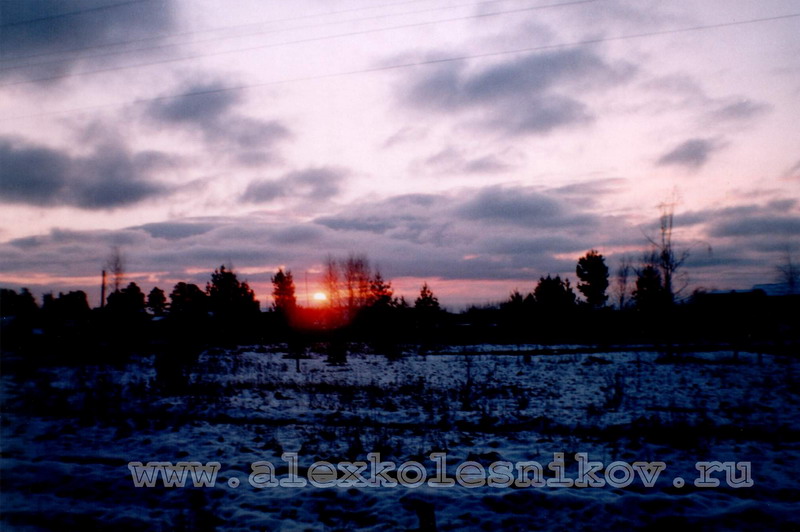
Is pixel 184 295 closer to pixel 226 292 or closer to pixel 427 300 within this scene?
pixel 226 292

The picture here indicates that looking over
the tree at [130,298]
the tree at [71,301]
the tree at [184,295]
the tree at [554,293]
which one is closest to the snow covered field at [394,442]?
the tree at [554,293]

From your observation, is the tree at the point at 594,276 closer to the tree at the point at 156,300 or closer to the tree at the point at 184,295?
the tree at the point at 184,295

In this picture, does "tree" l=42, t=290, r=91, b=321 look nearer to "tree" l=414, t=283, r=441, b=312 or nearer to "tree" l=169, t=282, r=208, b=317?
"tree" l=169, t=282, r=208, b=317

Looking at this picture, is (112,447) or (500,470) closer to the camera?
(500,470)

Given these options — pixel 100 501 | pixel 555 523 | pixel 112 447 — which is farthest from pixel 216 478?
pixel 555 523

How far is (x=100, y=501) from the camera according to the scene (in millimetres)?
6059

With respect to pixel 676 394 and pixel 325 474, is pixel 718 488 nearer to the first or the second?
pixel 325 474

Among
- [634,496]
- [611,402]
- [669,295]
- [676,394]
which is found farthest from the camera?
[669,295]

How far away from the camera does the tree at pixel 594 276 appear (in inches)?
2557

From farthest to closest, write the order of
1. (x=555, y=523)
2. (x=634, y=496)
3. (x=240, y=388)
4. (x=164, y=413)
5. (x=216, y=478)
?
1. (x=240, y=388)
2. (x=164, y=413)
3. (x=216, y=478)
4. (x=634, y=496)
5. (x=555, y=523)

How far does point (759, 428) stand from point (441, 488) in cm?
719

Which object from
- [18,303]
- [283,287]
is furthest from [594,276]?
[18,303]

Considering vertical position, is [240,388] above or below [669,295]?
below

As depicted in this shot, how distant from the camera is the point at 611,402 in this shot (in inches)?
484
